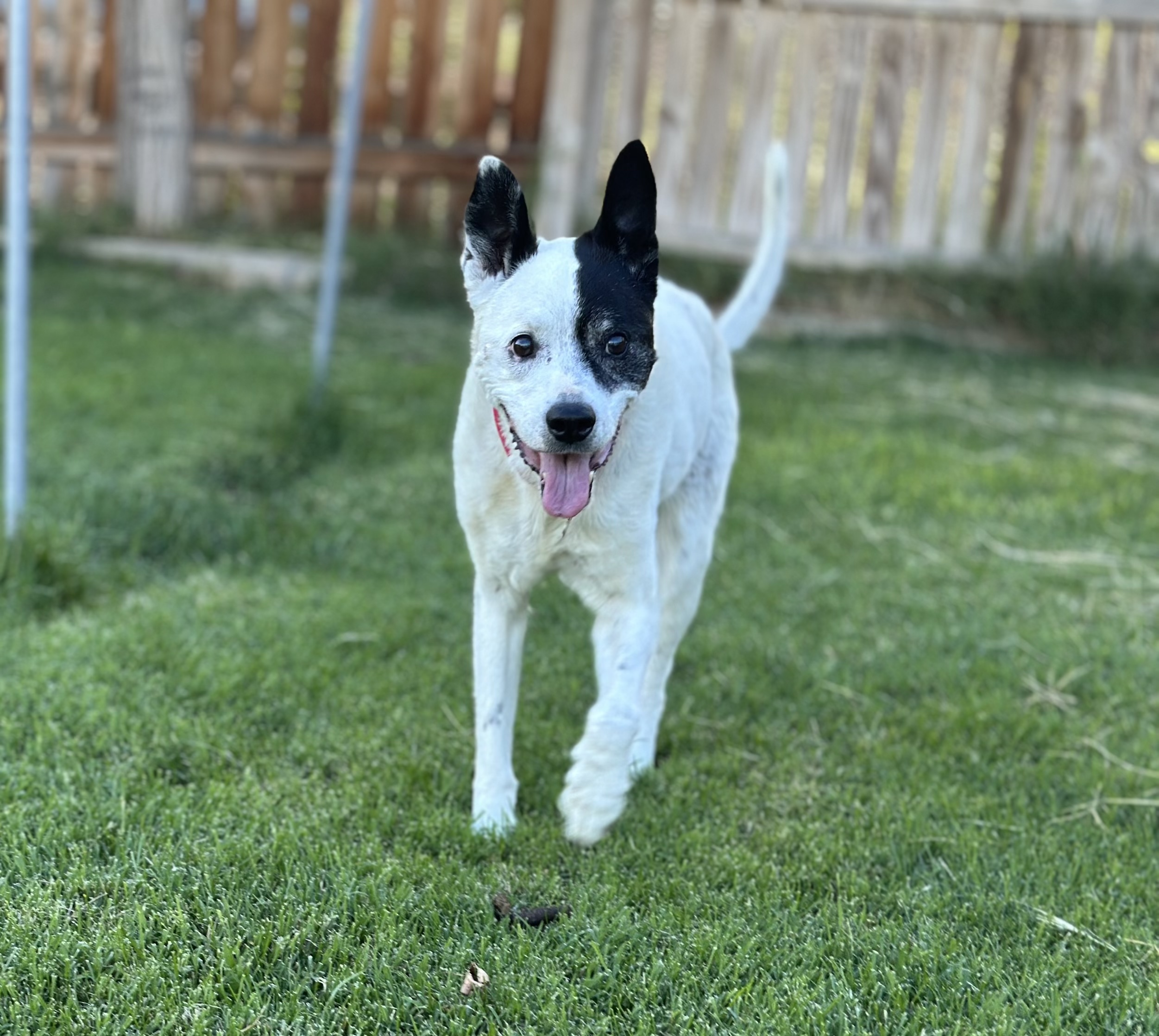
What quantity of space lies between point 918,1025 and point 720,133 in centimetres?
722

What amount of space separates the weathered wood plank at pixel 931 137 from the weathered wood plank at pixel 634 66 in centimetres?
178

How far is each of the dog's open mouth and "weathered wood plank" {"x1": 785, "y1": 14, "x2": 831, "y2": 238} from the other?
6267mm

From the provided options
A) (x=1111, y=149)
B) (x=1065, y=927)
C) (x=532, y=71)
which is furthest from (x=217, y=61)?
(x=1065, y=927)

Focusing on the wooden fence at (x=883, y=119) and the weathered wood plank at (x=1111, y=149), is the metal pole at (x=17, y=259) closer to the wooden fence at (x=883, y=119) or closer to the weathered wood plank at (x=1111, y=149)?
the wooden fence at (x=883, y=119)

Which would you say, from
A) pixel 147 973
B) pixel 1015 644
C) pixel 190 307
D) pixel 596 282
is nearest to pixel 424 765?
pixel 147 973

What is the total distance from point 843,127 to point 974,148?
0.84 metres

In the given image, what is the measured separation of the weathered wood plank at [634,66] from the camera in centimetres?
863

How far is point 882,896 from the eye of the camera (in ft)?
9.11

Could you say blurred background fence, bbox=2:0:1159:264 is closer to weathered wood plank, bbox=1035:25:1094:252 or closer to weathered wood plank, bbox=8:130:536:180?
weathered wood plank, bbox=1035:25:1094:252

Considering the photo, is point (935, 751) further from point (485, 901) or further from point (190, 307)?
point (190, 307)

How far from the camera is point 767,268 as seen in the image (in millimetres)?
4105

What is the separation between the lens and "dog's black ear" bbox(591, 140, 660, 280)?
8.98 feet

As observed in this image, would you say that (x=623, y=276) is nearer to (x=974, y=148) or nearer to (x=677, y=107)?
(x=677, y=107)

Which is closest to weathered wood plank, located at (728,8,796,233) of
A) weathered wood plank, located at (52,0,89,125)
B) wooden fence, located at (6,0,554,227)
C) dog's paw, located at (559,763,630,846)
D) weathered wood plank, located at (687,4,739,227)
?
weathered wood plank, located at (687,4,739,227)
